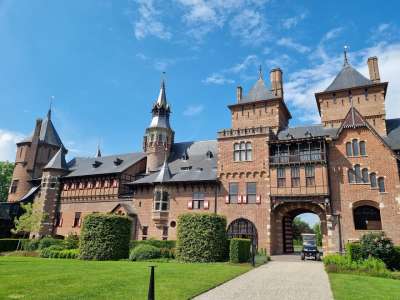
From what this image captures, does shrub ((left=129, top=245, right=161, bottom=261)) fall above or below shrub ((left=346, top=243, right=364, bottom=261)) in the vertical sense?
below

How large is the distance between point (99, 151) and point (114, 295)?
54.5 m

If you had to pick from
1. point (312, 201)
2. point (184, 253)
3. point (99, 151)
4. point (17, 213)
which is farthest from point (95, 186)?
point (312, 201)

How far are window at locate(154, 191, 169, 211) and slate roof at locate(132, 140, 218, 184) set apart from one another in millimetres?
1630

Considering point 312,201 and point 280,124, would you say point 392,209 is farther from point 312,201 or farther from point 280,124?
point 280,124

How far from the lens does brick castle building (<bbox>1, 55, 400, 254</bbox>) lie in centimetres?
2869

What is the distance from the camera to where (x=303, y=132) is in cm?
3459

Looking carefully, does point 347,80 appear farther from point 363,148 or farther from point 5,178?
point 5,178

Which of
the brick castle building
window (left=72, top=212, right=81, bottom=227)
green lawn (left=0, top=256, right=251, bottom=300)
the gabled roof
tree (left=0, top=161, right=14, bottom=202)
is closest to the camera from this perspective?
green lawn (left=0, top=256, right=251, bottom=300)

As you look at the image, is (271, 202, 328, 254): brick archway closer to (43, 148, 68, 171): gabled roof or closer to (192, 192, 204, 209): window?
(192, 192, 204, 209): window

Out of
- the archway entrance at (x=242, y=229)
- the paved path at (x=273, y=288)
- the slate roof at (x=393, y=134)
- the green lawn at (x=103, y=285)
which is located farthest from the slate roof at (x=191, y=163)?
the green lawn at (x=103, y=285)

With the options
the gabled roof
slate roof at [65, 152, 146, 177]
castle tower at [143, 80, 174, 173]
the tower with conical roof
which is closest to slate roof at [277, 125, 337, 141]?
the tower with conical roof

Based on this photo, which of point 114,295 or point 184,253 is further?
point 184,253

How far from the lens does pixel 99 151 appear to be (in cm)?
6122

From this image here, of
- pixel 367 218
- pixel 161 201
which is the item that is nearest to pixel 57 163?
pixel 161 201
